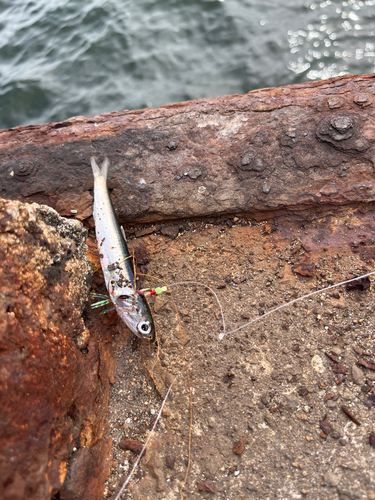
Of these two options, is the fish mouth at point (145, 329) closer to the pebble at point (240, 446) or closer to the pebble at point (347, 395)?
the pebble at point (240, 446)

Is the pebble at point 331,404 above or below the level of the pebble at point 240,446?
below

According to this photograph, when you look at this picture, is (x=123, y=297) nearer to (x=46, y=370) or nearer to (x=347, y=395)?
(x=46, y=370)

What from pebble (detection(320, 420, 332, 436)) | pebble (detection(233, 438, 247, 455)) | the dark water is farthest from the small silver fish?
the dark water

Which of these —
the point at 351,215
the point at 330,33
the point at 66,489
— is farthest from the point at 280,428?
the point at 330,33

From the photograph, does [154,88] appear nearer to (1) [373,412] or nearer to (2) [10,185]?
(2) [10,185]

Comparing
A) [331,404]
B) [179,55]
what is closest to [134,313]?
[331,404]

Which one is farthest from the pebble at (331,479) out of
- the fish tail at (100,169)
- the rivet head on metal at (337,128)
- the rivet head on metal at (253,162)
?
the fish tail at (100,169)

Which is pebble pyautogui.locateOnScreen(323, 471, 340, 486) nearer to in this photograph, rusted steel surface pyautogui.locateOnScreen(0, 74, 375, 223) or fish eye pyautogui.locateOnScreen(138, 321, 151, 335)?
fish eye pyautogui.locateOnScreen(138, 321, 151, 335)
